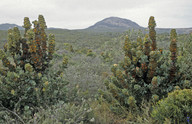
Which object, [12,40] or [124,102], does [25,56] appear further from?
[124,102]

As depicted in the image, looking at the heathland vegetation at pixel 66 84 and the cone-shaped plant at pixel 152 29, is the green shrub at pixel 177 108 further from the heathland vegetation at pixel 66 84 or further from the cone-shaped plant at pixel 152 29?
the cone-shaped plant at pixel 152 29

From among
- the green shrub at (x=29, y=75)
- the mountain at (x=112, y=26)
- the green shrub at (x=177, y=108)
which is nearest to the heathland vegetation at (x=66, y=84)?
the green shrub at (x=29, y=75)

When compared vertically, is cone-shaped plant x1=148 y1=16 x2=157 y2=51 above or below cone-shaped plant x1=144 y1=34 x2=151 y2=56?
above

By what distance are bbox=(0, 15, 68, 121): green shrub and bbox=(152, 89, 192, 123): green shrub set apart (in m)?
2.06

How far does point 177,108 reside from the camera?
96.8 inches

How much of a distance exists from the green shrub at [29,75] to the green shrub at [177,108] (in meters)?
2.06

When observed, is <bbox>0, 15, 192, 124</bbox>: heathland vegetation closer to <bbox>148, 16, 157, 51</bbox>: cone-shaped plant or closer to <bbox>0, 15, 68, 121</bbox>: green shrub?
<bbox>0, 15, 68, 121</bbox>: green shrub

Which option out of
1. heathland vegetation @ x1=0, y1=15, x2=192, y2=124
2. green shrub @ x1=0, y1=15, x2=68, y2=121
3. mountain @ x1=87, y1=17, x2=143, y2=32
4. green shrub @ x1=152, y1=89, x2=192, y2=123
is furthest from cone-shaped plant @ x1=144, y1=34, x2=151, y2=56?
mountain @ x1=87, y1=17, x2=143, y2=32

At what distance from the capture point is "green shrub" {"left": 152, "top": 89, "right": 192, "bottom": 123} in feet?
8.13

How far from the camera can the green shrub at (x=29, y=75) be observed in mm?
3055

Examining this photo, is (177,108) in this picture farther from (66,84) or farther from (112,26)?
(112,26)

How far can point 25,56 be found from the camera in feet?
11.5

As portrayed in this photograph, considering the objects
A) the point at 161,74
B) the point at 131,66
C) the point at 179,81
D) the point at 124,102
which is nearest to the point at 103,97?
the point at 124,102

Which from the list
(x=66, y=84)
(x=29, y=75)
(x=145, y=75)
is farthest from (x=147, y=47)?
(x=29, y=75)
